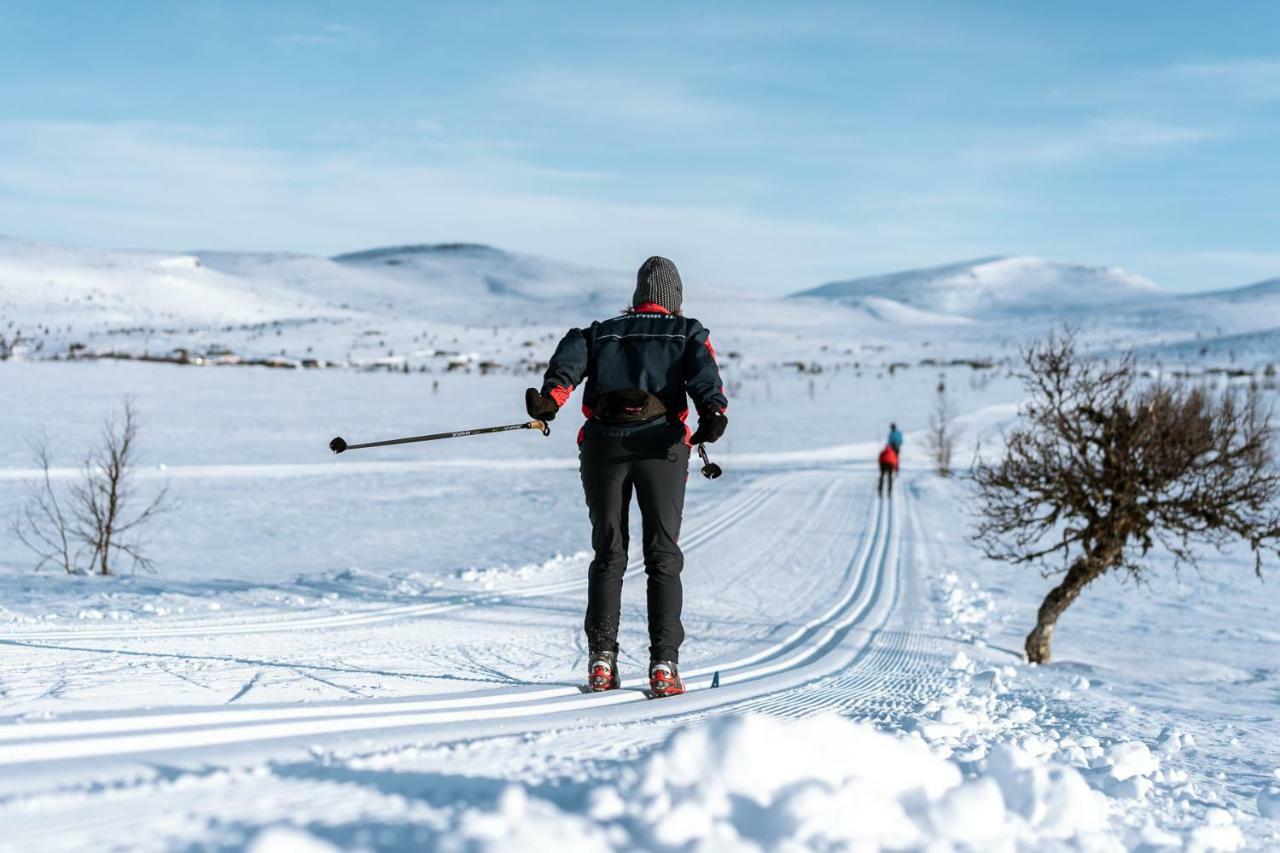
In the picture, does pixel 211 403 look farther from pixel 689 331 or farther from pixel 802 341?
pixel 802 341

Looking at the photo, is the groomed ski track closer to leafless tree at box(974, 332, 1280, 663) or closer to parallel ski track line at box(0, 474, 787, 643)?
parallel ski track line at box(0, 474, 787, 643)

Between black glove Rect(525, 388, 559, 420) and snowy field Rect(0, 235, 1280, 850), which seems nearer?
snowy field Rect(0, 235, 1280, 850)

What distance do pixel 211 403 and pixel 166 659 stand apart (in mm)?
42444

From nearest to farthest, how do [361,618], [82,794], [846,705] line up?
[82,794], [846,705], [361,618]

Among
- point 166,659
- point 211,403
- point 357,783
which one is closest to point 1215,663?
point 166,659

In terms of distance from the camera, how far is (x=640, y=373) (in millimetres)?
4812

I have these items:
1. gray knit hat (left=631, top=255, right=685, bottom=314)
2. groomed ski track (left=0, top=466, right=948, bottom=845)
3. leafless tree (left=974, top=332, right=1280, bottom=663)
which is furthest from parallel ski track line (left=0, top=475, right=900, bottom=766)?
leafless tree (left=974, top=332, right=1280, bottom=663)

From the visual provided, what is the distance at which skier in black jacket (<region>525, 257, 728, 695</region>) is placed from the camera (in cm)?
477

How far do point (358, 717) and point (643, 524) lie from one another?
1739 millimetres

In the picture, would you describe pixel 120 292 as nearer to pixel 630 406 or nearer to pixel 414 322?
pixel 414 322

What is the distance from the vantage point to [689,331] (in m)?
4.89

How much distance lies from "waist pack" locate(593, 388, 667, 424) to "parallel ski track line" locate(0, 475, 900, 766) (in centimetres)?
128

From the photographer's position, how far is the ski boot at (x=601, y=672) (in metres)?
4.94

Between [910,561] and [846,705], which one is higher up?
[846,705]
